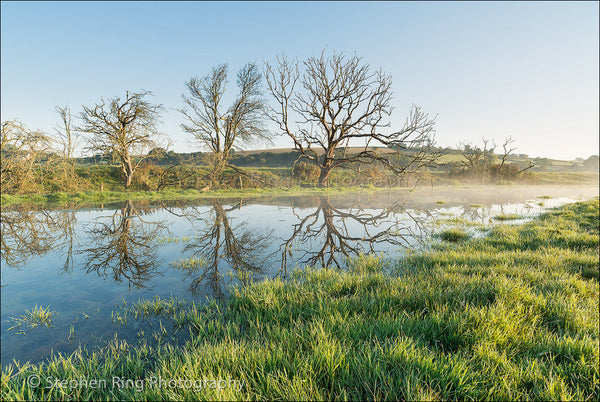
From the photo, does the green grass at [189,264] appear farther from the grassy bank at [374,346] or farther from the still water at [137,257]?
the grassy bank at [374,346]

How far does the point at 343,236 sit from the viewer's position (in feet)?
24.6

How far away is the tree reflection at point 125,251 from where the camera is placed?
459 cm

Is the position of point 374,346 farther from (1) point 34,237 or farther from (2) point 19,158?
(2) point 19,158

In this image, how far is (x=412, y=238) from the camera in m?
7.32

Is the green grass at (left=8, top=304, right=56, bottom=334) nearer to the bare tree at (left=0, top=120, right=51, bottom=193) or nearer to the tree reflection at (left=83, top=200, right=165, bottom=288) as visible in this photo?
the tree reflection at (left=83, top=200, right=165, bottom=288)

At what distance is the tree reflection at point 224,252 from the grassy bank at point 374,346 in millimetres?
894

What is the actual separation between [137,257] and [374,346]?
541cm

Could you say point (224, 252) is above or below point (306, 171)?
below

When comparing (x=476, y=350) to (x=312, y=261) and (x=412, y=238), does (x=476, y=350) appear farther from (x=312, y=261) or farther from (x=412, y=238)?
(x=412, y=238)

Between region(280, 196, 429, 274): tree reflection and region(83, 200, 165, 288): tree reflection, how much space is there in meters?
2.75

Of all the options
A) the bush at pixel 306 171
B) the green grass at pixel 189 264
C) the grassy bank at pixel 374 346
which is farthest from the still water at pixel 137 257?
the bush at pixel 306 171

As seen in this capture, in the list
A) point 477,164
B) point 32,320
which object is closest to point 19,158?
point 32,320

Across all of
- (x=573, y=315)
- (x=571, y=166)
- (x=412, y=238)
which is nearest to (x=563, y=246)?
(x=412, y=238)

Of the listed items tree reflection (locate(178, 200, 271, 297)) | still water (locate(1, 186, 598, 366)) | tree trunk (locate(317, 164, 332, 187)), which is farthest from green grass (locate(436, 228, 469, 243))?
tree trunk (locate(317, 164, 332, 187))
